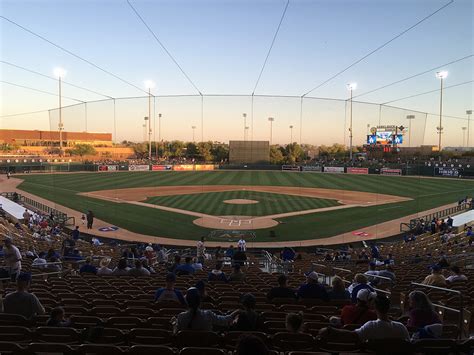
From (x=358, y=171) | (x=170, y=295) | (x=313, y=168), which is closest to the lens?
(x=170, y=295)

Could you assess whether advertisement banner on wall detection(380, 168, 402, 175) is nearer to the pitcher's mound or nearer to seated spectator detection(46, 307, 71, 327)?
the pitcher's mound

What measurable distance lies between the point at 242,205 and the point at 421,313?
2920 centimetres

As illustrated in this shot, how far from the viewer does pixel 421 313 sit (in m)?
4.84

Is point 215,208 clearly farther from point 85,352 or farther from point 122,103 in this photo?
point 85,352

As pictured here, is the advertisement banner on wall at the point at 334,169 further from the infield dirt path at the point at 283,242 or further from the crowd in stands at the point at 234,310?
the crowd in stands at the point at 234,310

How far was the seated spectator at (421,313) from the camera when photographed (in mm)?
4820

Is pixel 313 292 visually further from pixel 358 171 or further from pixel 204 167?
pixel 204 167

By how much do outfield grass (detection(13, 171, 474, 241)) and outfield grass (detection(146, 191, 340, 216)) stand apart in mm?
2774

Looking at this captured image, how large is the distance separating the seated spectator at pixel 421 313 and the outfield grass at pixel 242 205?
25389 mm

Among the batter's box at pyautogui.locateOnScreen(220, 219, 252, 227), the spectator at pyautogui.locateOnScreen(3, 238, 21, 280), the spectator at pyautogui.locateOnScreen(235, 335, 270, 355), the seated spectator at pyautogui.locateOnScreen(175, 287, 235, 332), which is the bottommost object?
the batter's box at pyautogui.locateOnScreen(220, 219, 252, 227)

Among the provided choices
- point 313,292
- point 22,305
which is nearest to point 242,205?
point 313,292

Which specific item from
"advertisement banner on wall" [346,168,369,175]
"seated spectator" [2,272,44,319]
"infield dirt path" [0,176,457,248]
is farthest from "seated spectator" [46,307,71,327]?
"advertisement banner on wall" [346,168,369,175]

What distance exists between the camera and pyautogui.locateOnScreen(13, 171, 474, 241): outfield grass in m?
26.0

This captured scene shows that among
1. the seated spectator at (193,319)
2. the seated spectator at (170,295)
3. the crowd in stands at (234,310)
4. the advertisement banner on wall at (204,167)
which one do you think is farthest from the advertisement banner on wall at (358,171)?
the seated spectator at (193,319)
